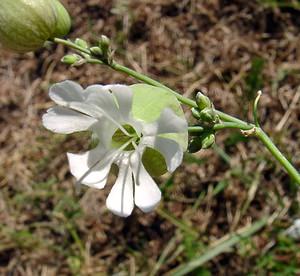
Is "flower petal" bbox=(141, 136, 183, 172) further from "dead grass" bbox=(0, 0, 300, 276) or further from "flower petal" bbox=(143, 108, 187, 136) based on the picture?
"dead grass" bbox=(0, 0, 300, 276)

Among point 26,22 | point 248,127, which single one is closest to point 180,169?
point 248,127

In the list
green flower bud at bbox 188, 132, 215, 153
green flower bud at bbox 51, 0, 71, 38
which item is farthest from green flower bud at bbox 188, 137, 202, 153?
green flower bud at bbox 51, 0, 71, 38

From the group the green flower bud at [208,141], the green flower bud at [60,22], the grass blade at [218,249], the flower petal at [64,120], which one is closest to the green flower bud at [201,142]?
the green flower bud at [208,141]

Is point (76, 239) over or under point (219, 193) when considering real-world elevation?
under

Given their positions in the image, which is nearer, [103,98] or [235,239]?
[103,98]

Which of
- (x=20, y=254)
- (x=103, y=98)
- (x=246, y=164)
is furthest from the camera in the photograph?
(x=20, y=254)

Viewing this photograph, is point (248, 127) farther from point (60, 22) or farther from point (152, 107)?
point (60, 22)

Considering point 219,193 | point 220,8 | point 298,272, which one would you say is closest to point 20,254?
point 219,193

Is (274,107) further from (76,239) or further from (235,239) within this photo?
(76,239)
